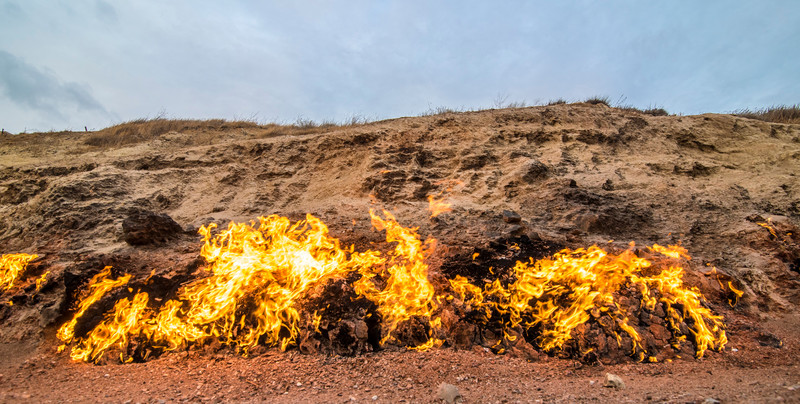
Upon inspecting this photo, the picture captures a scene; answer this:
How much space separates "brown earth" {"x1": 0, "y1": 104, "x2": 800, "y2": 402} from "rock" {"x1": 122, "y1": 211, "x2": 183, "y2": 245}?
0.08ft

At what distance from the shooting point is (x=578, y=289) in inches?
177

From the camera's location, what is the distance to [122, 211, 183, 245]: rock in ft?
19.9

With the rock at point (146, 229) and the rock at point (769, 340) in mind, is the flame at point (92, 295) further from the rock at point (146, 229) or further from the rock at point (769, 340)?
the rock at point (769, 340)

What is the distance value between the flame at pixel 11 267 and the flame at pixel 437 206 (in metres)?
6.57

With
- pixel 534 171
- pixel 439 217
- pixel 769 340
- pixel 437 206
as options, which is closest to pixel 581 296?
pixel 769 340

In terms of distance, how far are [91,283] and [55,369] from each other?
3.61 ft

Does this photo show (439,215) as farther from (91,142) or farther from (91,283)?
(91,142)

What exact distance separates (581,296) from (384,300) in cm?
237

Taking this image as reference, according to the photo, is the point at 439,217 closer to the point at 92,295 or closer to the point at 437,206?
the point at 437,206

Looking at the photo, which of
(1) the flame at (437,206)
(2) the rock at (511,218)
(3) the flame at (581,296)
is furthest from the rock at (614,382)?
(1) the flame at (437,206)

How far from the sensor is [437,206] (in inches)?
271

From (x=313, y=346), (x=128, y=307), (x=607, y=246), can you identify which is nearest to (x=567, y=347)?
(x=607, y=246)

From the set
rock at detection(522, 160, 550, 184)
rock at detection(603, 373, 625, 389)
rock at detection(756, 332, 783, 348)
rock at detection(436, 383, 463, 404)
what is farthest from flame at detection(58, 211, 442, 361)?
rock at detection(756, 332, 783, 348)

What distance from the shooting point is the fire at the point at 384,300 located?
435 cm
